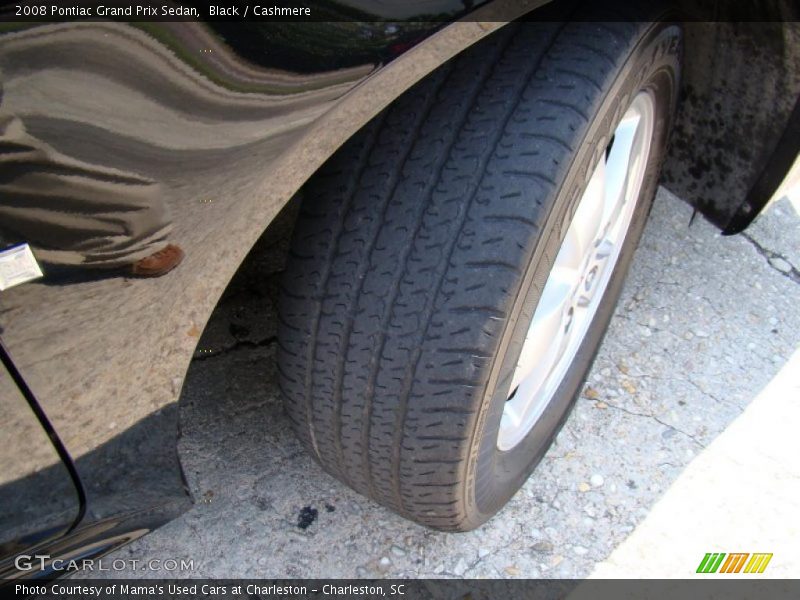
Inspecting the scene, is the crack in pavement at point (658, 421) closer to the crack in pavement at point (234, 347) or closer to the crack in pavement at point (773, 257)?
the crack in pavement at point (773, 257)

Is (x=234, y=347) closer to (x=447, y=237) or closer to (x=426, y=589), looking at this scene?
(x=426, y=589)

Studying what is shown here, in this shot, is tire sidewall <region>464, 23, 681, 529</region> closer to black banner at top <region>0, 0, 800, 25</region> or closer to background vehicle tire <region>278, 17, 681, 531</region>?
background vehicle tire <region>278, 17, 681, 531</region>

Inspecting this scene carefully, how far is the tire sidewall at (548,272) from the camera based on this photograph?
4.36ft

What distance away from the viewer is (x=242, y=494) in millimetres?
1910

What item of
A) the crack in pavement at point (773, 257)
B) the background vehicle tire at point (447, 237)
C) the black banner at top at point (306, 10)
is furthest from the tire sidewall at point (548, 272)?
the crack in pavement at point (773, 257)

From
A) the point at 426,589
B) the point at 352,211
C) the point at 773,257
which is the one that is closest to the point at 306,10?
the point at 352,211

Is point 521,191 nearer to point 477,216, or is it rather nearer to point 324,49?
point 477,216

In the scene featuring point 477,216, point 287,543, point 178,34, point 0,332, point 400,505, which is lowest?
point 287,543

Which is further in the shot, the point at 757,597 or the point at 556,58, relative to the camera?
the point at 757,597

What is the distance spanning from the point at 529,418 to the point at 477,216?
0.75 m

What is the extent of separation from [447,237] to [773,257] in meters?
1.73

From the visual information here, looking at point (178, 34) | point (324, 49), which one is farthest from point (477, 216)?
point (178, 34)

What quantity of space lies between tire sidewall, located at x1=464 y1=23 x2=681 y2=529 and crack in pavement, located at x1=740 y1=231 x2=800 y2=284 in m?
0.70

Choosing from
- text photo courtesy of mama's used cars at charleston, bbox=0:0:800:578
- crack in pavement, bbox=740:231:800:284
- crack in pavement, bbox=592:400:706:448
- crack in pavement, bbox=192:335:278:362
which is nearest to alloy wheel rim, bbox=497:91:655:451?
text photo courtesy of mama's used cars at charleston, bbox=0:0:800:578
